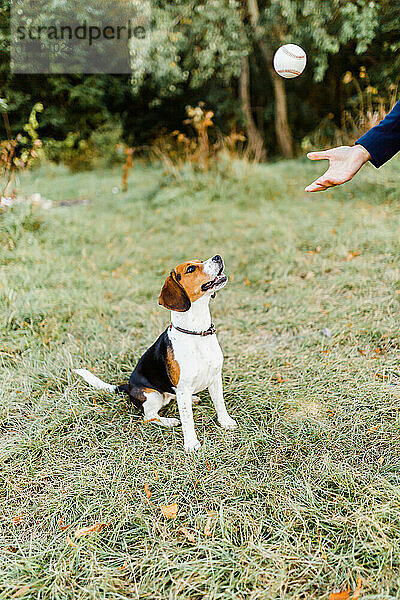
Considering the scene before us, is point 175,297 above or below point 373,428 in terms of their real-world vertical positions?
above

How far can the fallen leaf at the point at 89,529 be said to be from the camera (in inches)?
82.9

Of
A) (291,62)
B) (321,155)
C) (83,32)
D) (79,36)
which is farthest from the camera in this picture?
(79,36)

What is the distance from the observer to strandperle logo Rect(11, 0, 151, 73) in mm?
9203

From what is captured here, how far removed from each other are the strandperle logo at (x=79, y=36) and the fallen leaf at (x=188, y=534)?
8.91 meters

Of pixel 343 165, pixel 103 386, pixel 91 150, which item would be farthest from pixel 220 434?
pixel 91 150

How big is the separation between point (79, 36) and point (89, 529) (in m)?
14.6

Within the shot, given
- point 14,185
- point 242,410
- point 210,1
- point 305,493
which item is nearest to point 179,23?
point 210,1

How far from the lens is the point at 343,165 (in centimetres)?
213

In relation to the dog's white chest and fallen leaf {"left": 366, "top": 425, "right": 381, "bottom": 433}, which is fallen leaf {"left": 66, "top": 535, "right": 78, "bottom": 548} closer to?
the dog's white chest

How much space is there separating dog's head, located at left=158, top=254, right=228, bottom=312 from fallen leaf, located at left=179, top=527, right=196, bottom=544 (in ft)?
3.44

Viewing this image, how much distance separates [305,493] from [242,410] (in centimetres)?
76


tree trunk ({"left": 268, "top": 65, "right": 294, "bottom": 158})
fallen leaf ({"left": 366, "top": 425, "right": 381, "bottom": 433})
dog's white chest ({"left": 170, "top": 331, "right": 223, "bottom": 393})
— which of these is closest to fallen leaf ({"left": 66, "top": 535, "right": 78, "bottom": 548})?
dog's white chest ({"left": 170, "top": 331, "right": 223, "bottom": 393})

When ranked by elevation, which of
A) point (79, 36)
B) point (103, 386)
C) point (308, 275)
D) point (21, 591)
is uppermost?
point (79, 36)

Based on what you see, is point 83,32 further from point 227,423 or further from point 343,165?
point 227,423
